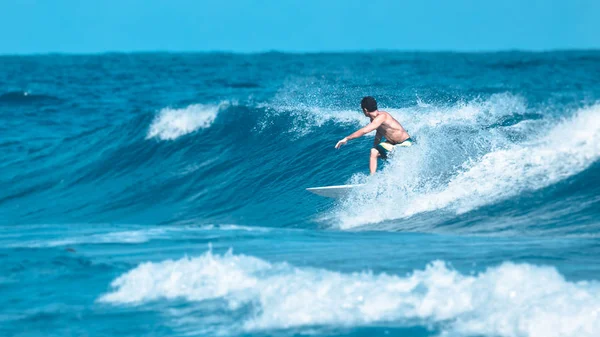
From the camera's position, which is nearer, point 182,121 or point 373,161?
point 373,161

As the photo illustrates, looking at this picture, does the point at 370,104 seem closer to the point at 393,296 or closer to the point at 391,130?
the point at 391,130

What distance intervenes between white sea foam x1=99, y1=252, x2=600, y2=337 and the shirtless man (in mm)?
3950

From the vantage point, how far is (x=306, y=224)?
10.1 m

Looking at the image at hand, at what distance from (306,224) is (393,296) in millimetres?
4497

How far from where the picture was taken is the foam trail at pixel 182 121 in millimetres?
18231

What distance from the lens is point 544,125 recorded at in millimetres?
10938

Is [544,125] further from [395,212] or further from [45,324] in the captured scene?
[45,324]

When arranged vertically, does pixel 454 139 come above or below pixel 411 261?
above

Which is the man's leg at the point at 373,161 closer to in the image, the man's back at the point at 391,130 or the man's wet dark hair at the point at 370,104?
the man's back at the point at 391,130

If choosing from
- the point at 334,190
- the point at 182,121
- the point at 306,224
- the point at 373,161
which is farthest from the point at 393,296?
the point at 182,121

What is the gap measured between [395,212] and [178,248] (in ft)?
9.83

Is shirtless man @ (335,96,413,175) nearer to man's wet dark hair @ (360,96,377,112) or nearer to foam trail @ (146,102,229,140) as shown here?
man's wet dark hair @ (360,96,377,112)

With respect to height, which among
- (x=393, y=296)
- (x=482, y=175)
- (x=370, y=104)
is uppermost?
(x=370, y=104)

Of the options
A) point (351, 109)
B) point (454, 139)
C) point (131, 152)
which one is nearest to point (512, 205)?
point (454, 139)
